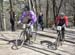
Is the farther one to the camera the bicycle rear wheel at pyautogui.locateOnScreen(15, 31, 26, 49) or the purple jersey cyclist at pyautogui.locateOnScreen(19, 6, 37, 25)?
the bicycle rear wheel at pyautogui.locateOnScreen(15, 31, 26, 49)

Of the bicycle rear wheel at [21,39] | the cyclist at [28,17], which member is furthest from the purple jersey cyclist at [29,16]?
the bicycle rear wheel at [21,39]

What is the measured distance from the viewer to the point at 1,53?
450 inches

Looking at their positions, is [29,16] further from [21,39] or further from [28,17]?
[21,39]

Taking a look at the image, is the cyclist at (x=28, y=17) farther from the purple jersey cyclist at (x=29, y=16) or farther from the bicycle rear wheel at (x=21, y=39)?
the bicycle rear wheel at (x=21, y=39)

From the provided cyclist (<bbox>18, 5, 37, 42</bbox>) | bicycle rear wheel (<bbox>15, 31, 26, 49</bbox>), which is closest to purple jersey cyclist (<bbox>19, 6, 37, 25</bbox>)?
cyclist (<bbox>18, 5, 37, 42</bbox>)

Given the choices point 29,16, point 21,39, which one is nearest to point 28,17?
point 29,16

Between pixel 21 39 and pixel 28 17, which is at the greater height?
pixel 28 17

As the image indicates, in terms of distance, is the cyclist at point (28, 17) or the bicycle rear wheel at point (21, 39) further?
the bicycle rear wheel at point (21, 39)

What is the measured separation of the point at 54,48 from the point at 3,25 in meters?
21.6

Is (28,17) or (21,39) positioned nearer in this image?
(28,17)

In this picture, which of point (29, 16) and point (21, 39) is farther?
point (21, 39)

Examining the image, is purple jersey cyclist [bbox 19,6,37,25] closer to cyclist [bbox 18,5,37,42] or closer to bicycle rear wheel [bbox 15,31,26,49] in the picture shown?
cyclist [bbox 18,5,37,42]

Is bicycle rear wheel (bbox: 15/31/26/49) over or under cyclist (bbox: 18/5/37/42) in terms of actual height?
under

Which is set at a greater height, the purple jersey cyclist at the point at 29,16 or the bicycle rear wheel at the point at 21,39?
the purple jersey cyclist at the point at 29,16
